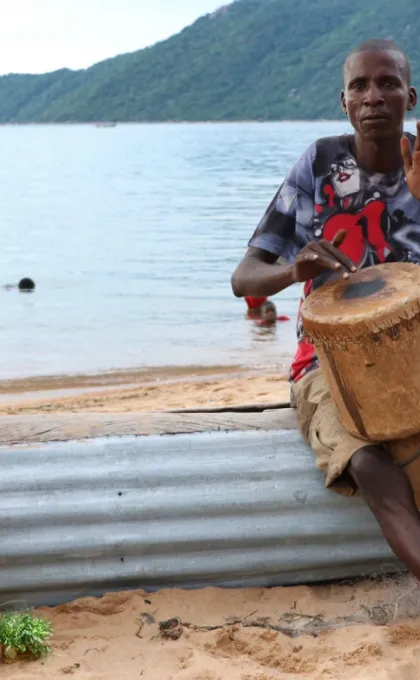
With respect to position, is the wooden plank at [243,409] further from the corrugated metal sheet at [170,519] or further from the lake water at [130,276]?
the lake water at [130,276]

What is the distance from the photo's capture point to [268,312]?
1217 cm

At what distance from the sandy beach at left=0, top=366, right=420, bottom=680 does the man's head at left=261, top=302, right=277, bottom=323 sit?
8.78 metres

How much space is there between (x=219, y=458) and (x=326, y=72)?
5369 inches

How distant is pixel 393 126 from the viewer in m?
3.42

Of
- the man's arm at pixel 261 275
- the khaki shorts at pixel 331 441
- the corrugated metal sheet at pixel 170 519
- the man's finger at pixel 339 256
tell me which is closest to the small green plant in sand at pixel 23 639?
the corrugated metal sheet at pixel 170 519

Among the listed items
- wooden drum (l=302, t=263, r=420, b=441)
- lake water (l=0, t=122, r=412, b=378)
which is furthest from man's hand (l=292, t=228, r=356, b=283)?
lake water (l=0, t=122, r=412, b=378)

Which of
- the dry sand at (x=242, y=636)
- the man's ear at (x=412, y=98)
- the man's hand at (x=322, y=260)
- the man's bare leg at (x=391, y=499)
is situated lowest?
the dry sand at (x=242, y=636)

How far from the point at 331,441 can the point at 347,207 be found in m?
0.85

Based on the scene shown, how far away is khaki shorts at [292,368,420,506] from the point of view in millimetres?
3113

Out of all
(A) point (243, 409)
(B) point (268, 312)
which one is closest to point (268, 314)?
(B) point (268, 312)

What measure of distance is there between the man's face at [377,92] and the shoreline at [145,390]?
391 centimetres

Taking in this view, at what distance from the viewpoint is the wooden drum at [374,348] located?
291 cm

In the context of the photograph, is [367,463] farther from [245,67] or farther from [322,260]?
[245,67]

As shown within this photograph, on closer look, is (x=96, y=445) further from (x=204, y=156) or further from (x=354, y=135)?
(x=204, y=156)
